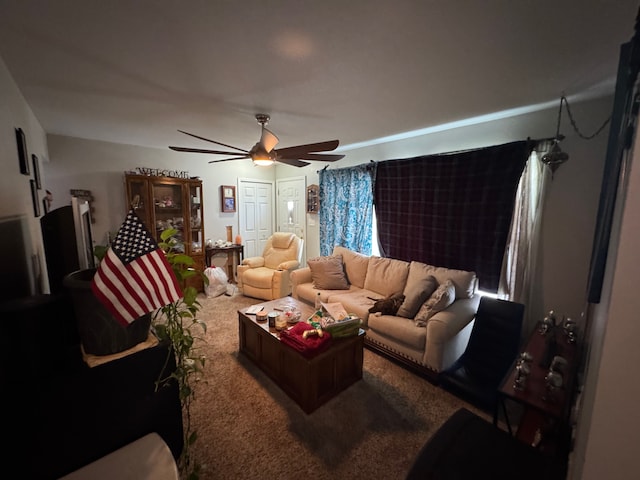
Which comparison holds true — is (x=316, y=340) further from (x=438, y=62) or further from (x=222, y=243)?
(x=222, y=243)

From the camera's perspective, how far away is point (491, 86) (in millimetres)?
1932

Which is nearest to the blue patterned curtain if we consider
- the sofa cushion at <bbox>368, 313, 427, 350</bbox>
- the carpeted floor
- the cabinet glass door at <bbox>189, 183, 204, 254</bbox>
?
the sofa cushion at <bbox>368, 313, 427, 350</bbox>

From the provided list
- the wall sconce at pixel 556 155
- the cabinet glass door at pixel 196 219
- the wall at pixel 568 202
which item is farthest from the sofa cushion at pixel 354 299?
the cabinet glass door at pixel 196 219

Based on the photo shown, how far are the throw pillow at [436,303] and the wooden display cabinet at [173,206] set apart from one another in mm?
3364

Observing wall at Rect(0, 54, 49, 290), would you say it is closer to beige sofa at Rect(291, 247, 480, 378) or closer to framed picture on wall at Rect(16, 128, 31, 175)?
framed picture on wall at Rect(16, 128, 31, 175)

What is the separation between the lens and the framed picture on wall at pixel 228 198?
4895mm

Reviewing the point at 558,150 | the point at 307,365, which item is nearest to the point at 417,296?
the point at 307,365

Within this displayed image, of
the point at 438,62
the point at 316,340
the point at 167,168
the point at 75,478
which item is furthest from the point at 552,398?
the point at 167,168

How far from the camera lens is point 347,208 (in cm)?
412

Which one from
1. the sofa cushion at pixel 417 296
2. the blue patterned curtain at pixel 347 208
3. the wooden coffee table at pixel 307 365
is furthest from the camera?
the blue patterned curtain at pixel 347 208

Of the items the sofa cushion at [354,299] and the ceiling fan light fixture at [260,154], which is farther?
the sofa cushion at [354,299]

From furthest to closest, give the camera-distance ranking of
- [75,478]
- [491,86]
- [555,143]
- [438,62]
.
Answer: [555,143]
[491,86]
[438,62]
[75,478]

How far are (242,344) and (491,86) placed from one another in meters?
3.16

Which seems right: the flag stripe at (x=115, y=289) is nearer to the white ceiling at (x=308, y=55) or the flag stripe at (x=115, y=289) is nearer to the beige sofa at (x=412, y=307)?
the white ceiling at (x=308, y=55)
